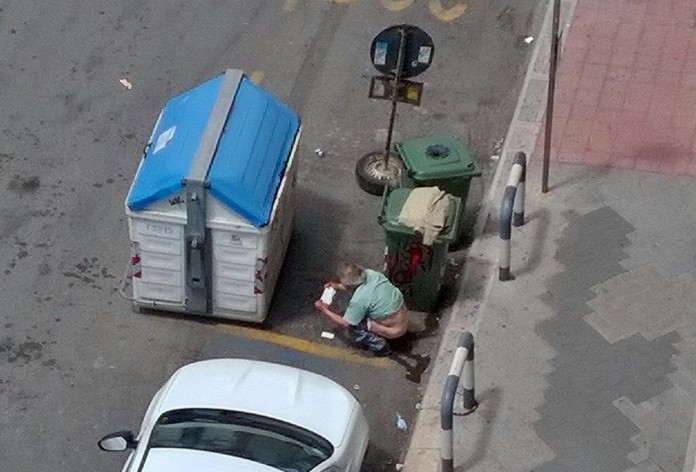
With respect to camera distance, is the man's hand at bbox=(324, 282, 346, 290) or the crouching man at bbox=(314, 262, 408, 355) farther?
the man's hand at bbox=(324, 282, 346, 290)

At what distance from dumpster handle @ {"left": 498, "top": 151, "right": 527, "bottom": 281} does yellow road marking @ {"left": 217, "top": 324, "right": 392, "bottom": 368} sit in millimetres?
1296

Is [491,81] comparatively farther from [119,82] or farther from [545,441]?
[545,441]

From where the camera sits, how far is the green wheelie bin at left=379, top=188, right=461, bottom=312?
10297 millimetres

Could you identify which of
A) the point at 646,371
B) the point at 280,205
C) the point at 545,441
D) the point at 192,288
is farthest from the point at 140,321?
the point at 646,371

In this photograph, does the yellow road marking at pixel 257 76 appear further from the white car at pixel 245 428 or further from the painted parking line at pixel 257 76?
the white car at pixel 245 428

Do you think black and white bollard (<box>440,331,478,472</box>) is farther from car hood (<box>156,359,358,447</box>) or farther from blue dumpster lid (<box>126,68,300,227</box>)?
blue dumpster lid (<box>126,68,300,227</box>)

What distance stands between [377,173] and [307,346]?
6.95ft

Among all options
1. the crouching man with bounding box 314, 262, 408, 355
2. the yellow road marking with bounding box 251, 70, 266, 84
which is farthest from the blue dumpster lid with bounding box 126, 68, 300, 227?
the yellow road marking with bounding box 251, 70, 266, 84

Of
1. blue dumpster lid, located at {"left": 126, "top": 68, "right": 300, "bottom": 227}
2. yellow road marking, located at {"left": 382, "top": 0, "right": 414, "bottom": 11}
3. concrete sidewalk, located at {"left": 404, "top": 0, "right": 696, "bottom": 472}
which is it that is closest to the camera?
concrete sidewalk, located at {"left": 404, "top": 0, "right": 696, "bottom": 472}

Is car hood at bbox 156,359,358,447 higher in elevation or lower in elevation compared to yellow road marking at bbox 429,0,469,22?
lower

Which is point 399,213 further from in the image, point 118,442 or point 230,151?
point 118,442

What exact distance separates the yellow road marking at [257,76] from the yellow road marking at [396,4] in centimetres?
190

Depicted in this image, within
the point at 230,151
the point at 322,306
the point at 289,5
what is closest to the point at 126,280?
the point at 230,151

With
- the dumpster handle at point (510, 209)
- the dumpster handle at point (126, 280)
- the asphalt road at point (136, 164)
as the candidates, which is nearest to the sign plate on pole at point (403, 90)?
the dumpster handle at point (510, 209)
